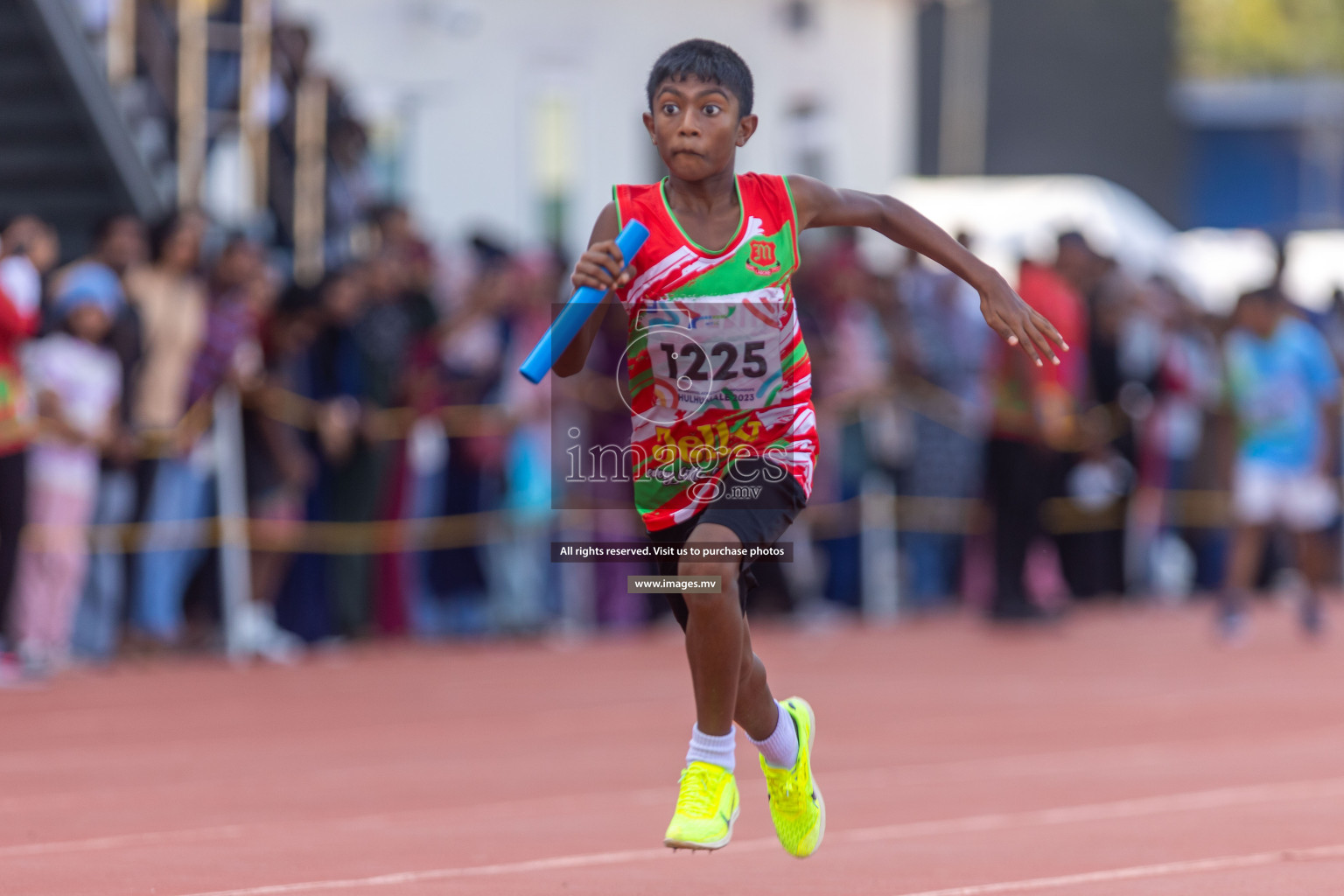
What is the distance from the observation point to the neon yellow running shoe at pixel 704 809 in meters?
5.42

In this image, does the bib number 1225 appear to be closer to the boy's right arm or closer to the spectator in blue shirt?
→ the boy's right arm

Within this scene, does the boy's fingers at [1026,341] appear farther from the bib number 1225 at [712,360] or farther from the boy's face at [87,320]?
the boy's face at [87,320]

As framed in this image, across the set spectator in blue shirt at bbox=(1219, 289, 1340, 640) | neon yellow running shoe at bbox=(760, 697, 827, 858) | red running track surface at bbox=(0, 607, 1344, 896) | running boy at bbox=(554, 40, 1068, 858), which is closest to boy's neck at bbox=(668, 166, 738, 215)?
running boy at bbox=(554, 40, 1068, 858)

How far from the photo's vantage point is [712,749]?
5.65 metres

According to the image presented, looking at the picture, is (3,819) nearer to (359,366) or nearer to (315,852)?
(315,852)

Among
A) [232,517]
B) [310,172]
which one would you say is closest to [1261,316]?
[232,517]

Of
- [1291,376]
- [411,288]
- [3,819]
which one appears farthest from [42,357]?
[1291,376]

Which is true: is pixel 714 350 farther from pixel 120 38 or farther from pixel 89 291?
pixel 120 38

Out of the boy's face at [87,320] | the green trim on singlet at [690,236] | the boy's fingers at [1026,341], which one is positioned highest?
the green trim on singlet at [690,236]

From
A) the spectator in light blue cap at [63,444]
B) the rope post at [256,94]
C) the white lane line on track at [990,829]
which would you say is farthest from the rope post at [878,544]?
the white lane line on track at [990,829]

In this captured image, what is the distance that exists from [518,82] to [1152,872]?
16892mm

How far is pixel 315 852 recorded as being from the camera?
6707 millimetres

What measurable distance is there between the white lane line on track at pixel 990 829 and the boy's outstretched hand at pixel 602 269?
6.26ft

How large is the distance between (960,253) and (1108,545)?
11132 millimetres
